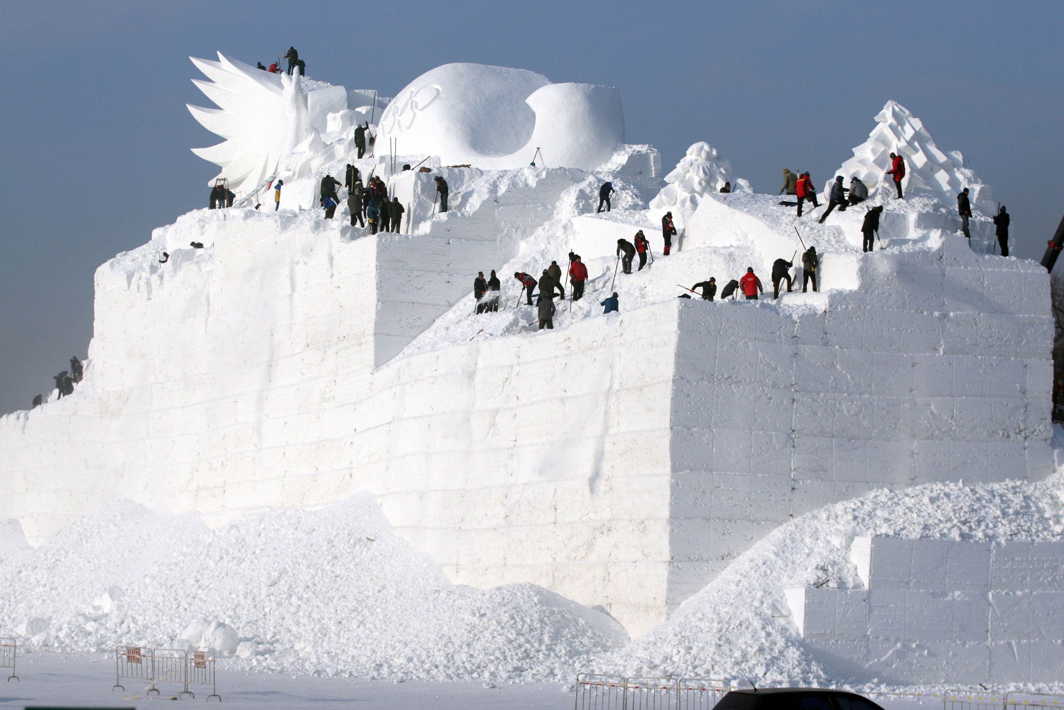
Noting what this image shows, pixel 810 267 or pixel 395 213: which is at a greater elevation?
pixel 395 213

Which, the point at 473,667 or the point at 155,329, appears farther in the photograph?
the point at 155,329

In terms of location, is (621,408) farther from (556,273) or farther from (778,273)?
(556,273)

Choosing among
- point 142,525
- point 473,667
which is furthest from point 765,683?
point 142,525

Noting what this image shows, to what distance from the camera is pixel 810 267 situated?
3184 cm

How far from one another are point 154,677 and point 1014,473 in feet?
44.5

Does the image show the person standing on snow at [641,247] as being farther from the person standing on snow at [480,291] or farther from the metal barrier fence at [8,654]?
the metal barrier fence at [8,654]

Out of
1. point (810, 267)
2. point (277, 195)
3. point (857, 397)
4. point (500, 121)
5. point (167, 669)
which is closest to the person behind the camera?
point (167, 669)

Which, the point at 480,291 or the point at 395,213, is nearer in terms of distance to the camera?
the point at 480,291

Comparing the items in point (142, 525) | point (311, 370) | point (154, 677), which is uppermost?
point (311, 370)

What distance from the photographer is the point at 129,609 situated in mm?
37406

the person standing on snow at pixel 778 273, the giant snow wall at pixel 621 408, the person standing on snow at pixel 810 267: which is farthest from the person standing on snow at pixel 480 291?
the person standing on snow at pixel 810 267

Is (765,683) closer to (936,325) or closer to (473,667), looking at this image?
(473,667)

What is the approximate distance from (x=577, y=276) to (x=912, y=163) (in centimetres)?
628

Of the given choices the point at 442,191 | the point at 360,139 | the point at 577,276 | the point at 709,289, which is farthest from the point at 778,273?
the point at 360,139
